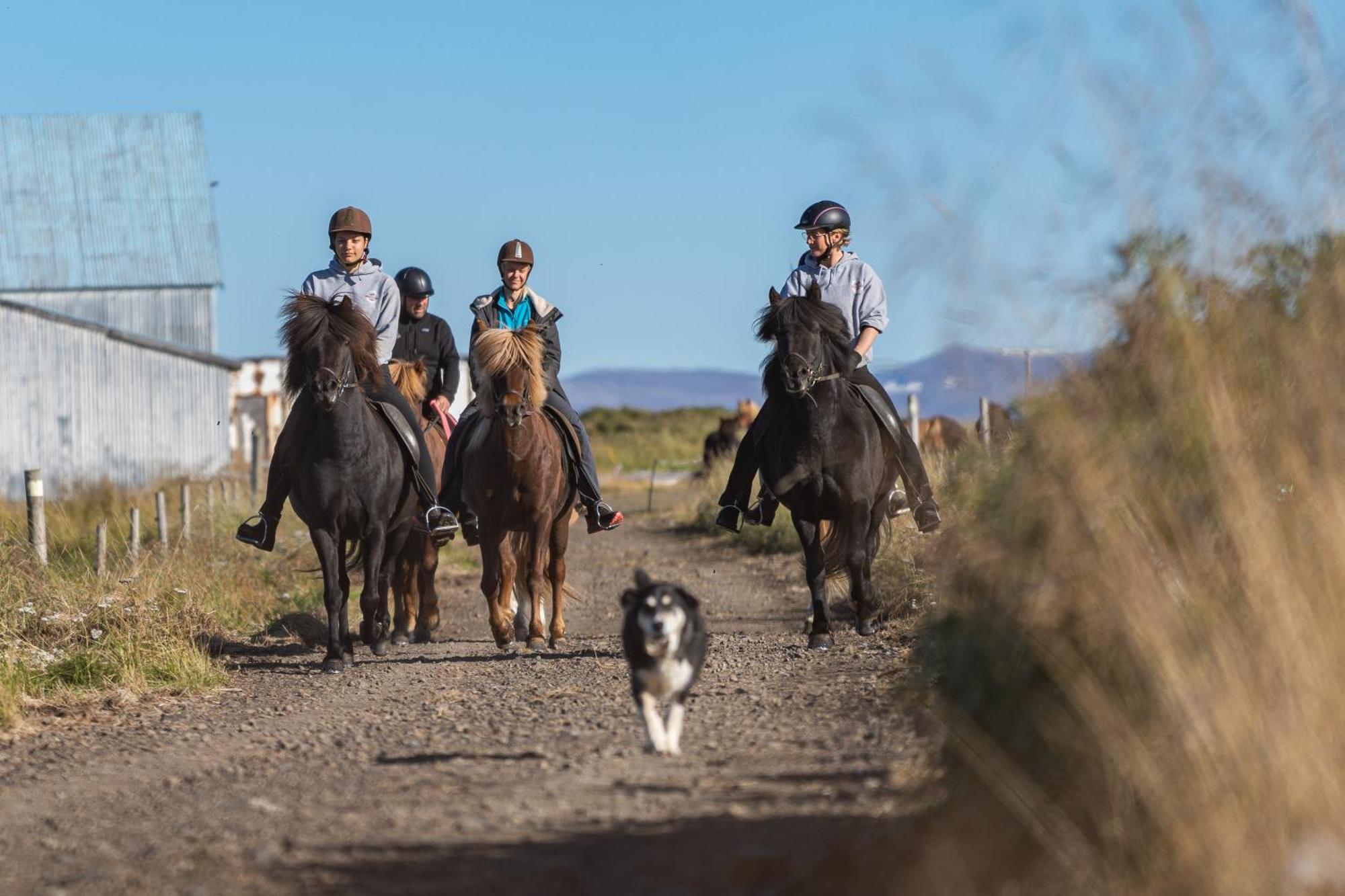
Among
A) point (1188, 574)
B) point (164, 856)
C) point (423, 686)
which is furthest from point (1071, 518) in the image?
point (423, 686)

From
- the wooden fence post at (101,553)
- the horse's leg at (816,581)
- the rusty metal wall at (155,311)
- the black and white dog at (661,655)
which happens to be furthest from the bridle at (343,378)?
the rusty metal wall at (155,311)

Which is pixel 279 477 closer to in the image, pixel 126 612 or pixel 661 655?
pixel 126 612

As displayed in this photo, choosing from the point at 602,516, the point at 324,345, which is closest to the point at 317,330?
the point at 324,345

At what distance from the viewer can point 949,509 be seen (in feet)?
20.2

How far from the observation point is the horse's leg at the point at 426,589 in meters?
12.7

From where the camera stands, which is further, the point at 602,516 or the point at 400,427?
the point at 602,516

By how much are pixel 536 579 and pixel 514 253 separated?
2400 millimetres

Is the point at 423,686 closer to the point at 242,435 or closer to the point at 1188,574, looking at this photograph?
the point at 1188,574

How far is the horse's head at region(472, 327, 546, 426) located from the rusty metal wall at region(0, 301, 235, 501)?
2411cm

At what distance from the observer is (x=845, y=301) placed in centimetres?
1162

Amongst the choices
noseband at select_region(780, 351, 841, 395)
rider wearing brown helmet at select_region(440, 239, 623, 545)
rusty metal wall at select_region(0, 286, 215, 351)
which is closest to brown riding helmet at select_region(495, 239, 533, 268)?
rider wearing brown helmet at select_region(440, 239, 623, 545)

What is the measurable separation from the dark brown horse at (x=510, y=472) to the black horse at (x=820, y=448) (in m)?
1.59

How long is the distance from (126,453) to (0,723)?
31.2m

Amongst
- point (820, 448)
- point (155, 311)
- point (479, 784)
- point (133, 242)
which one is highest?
point (133, 242)
